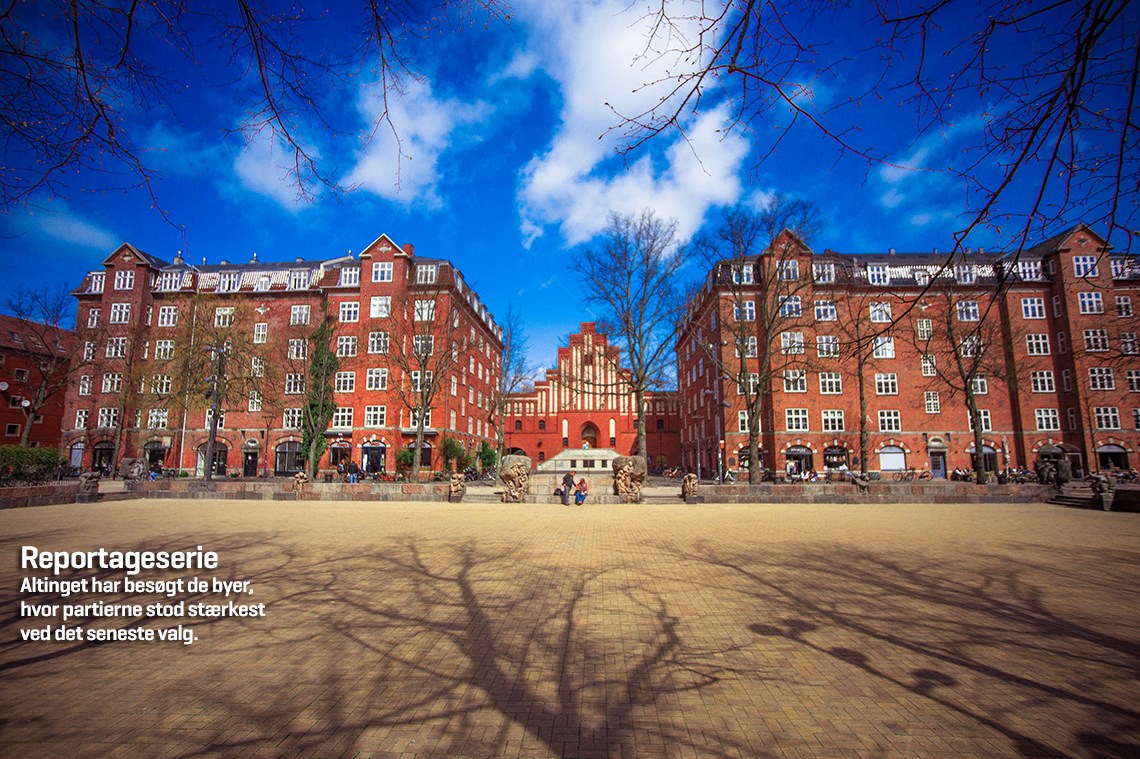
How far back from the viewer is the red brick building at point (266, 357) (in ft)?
126

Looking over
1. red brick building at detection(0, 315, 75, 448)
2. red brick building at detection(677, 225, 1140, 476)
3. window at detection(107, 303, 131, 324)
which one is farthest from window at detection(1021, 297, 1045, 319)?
red brick building at detection(0, 315, 75, 448)

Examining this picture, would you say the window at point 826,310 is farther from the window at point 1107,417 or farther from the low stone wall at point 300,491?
the window at point 1107,417

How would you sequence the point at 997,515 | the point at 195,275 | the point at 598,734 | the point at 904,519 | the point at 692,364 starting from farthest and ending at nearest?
the point at 692,364, the point at 195,275, the point at 997,515, the point at 904,519, the point at 598,734

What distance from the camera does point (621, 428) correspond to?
60281 millimetres

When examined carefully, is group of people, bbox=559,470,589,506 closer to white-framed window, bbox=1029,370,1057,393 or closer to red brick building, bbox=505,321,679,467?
red brick building, bbox=505,321,679,467

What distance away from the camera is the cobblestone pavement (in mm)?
3291

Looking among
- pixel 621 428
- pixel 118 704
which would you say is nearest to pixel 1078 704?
pixel 118 704

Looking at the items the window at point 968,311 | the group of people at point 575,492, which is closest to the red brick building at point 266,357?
the group of people at point 575,492

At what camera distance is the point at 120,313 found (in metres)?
44.3

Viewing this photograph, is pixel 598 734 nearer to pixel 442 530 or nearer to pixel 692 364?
pixel 442 530

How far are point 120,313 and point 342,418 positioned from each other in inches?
943

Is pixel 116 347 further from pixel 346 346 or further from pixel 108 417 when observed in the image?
pixel 346 346

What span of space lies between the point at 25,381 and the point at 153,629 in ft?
205

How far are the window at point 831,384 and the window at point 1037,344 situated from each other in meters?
15.7
